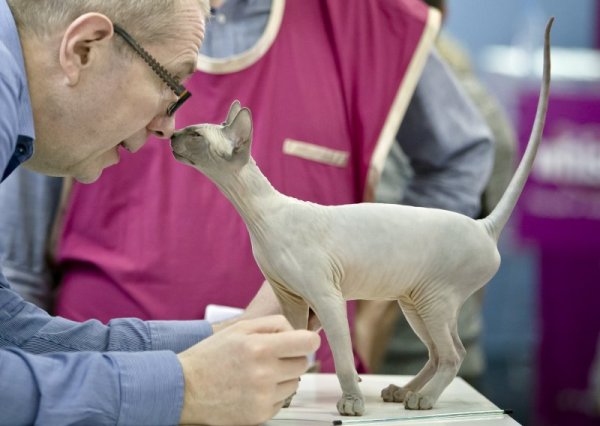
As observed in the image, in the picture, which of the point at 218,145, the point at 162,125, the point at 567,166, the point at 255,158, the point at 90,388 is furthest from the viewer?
the point at 567,166

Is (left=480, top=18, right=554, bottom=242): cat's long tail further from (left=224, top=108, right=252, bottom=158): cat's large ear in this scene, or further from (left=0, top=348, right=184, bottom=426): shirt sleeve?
(left=0, top=348, right=184, bottom=426): shirt sleeve

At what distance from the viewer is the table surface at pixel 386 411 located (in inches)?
39.1

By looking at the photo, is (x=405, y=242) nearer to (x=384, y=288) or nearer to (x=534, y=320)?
(x=384, y=288)

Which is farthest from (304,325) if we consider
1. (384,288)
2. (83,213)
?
(83,213)

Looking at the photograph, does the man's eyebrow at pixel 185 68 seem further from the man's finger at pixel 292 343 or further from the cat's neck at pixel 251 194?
the man's finger at pixel 292 343

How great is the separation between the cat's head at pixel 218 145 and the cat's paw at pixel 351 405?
268 mm

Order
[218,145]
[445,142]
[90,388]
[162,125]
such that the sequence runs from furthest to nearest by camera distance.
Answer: [445,142] → [162,125] → [218,145] → [90,388]

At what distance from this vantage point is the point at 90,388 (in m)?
0.88

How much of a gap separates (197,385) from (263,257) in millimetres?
158

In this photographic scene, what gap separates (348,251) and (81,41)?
0.35 meters

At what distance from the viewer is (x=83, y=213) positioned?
151 centimetres

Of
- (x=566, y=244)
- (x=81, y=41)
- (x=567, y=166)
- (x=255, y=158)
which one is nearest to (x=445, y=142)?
(x=255, y=158)

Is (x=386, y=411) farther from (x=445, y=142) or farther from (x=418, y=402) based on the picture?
(x=445, y=142)

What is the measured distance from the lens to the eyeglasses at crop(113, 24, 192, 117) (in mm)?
982
